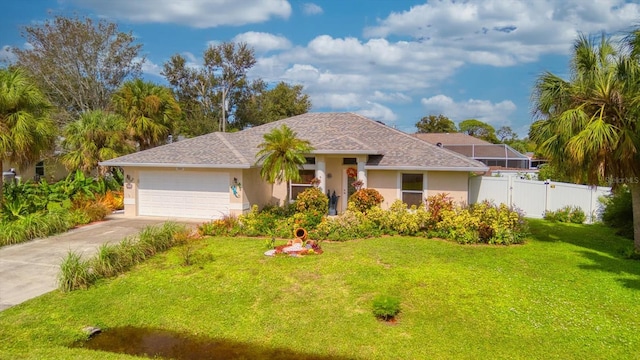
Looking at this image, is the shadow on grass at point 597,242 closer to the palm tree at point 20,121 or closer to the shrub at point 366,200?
the shrub at point 366,200

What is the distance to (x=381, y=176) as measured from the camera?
17031mm

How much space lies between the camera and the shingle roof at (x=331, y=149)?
53.2 feet

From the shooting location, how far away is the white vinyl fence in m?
17.2

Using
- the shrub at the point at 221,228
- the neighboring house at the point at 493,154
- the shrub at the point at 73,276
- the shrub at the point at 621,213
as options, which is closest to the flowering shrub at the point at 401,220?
the shrub at the point at 221,228

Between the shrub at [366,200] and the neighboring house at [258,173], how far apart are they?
1.03 metres

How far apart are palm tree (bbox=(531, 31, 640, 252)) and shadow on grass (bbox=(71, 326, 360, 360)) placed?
968cm

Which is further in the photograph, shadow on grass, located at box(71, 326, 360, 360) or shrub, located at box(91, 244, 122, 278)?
shrub, located at box(91, 244, 122, 278)

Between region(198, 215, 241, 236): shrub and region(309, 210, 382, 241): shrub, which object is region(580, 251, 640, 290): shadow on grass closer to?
region(309, 210, 382, 241): shrub

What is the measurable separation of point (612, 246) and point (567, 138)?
444cm

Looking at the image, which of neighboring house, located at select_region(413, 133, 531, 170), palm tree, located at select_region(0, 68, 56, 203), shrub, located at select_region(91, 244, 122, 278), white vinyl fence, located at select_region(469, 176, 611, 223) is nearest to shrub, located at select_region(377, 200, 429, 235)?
white vinyl fence, located at select_region(469, 176, 611, 223)

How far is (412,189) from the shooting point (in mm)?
16719

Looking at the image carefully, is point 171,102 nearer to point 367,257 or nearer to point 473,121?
point 367,257

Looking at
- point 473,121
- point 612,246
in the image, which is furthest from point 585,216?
point 473,121

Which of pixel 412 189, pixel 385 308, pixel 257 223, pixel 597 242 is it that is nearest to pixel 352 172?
pixel 412 189
